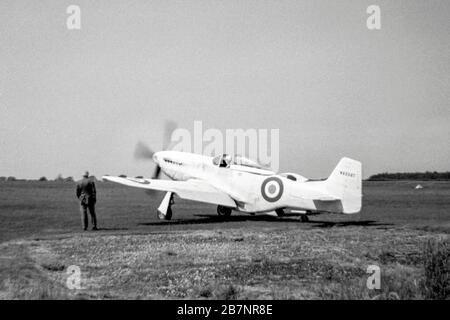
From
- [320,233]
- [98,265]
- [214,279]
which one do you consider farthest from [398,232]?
[98,265]

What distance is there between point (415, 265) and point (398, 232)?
5.30 meters

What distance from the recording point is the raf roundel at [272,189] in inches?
771

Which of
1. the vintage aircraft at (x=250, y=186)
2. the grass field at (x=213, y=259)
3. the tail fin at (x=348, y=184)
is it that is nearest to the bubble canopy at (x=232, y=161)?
the vintage aircraft at (x=250, y=186)

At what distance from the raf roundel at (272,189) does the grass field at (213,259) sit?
1.18m

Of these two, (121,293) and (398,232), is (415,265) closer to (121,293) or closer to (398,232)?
(398,232)

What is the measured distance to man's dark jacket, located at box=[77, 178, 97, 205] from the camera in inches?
657

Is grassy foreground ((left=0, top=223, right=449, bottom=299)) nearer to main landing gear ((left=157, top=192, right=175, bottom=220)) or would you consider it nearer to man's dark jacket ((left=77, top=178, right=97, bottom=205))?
man's dark jacket ((left=77, top=178, right=97, bottom=205))

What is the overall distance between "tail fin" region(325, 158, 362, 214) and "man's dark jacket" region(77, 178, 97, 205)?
8152 mm

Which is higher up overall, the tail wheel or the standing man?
the standing man

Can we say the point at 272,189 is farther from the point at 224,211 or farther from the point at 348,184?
the point at 224,211

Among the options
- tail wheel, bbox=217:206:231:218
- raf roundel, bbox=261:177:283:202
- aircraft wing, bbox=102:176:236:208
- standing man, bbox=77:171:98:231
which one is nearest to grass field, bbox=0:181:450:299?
standing man, bbox=77:171:98:231

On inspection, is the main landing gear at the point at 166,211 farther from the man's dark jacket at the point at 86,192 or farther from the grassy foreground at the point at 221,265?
the grassy foreground at the point at 221,265
